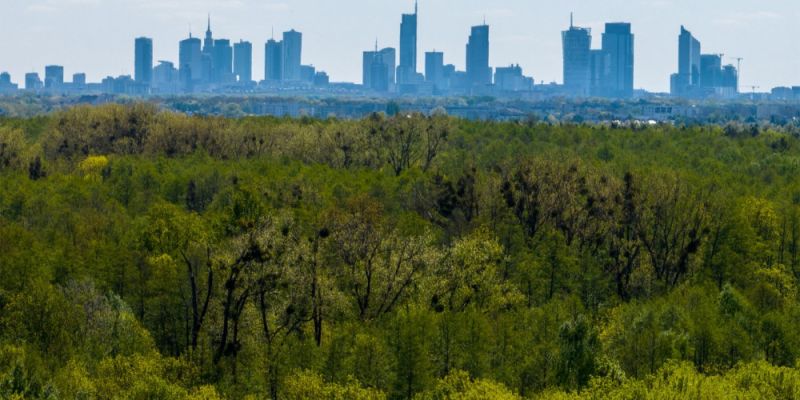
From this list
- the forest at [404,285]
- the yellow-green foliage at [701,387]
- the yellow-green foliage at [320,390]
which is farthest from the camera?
the forest at [404,285]

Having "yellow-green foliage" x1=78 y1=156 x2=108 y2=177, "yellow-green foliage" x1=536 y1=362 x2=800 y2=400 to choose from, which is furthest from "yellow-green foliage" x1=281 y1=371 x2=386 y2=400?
"yellow-green foliage" x1=78 y1=156 x2=108 y2=177

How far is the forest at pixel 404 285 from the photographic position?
189 ft

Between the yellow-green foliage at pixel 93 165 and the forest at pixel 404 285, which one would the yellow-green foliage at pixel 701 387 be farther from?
the yellow-green foliage at pixel 93 165

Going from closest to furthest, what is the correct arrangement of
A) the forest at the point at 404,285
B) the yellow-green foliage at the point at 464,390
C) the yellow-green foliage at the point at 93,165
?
1. the yellow-green foliage at the point at 464,390
2. the forest at the point at 404,285
3. the yellow-green foliage at the point at 93,165

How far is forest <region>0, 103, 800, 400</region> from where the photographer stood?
57750 mm

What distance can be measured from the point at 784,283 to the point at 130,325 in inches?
1583

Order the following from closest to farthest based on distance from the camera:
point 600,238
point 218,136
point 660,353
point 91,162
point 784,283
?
point 660,353 → point 784,283 → point 600,238 → point 91,162 → point 218,136

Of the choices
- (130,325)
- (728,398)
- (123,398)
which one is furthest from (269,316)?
(728,398)

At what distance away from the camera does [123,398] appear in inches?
2016

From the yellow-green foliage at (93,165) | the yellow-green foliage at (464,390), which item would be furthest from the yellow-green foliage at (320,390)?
the yellow-green foliage at (93,165)

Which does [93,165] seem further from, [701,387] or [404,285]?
[701,387]

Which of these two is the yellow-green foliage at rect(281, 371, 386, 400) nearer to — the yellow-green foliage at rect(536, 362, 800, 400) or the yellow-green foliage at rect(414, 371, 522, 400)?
the yellow-green foliage at rect(414, 371, 522, 400)

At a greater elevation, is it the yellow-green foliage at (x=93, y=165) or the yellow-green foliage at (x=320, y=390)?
the yellow-green foliage at (x=93, y=165)

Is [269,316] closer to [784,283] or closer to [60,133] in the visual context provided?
[784,283]
